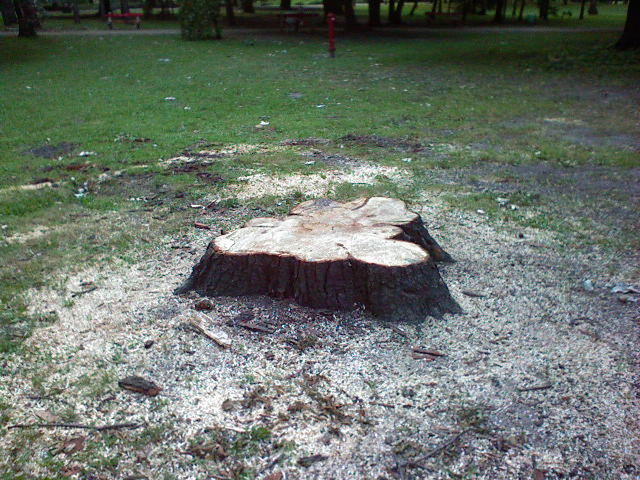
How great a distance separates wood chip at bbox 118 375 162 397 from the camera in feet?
9.95

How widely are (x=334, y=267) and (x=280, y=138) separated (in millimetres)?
4819

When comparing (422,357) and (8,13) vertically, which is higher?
(8,13)

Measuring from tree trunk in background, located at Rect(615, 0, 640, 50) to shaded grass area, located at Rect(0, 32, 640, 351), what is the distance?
17.0 inches

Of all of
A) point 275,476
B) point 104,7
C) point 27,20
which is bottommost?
point 275,476

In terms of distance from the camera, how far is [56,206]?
225 inches

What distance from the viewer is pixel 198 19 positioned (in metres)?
21.5

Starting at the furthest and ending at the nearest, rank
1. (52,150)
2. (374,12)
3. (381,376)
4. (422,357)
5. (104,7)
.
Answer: (104,7)
(374,12)
(52,150)
(422,357)
(381,376)

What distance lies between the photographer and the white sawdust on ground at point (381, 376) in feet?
8.58

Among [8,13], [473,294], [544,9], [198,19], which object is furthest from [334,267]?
[544,9]

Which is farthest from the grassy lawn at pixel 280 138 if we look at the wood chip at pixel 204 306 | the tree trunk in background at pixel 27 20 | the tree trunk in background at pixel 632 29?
the tree trunk in background at pixel 27 20

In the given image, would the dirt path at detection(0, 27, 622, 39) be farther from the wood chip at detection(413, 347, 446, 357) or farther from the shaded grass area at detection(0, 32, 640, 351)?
the wood chip at detection(413, 347, 446, 357)

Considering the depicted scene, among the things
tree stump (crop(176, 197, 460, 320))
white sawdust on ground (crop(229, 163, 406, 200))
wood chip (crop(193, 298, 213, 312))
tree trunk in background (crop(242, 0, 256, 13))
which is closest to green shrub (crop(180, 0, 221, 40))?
tree trunk in background (crop(242, 0, 256, 13))

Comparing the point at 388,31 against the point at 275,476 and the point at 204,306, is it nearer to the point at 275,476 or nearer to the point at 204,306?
the point at 204,306

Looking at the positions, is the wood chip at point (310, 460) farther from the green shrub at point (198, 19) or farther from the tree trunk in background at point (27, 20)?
the tree trunk in background at point (27, 20)
